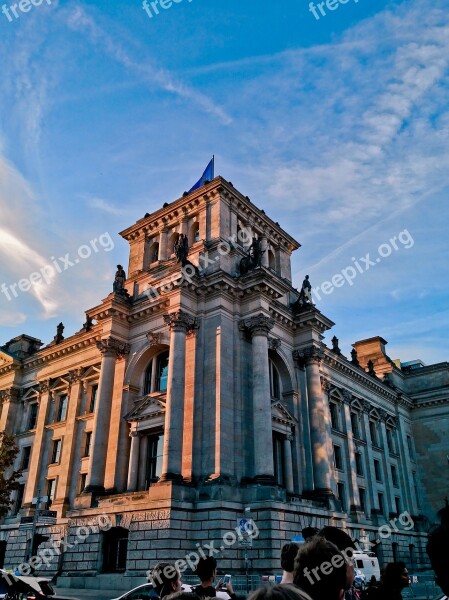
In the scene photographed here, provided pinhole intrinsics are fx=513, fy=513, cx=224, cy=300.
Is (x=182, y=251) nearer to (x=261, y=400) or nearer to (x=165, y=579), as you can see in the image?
(x=261, y=400)

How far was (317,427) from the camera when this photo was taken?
3619cm

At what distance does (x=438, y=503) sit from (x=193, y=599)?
6039cm

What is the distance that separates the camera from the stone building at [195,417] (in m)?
28.5

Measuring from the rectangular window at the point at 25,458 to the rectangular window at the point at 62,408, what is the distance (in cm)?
449

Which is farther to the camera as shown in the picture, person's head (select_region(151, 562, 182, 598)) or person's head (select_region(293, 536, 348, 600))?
person's head (select_region(151, 562, 182, 598))

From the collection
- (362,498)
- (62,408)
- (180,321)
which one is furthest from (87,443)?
(362,498)

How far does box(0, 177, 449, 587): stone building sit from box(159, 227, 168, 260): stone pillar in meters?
0.19

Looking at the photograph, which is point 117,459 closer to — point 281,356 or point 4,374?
point 281,356

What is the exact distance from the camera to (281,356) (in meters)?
37.3

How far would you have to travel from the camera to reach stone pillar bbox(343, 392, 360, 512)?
4266cm

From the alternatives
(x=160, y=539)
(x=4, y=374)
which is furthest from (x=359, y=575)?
(x=4, y=374)

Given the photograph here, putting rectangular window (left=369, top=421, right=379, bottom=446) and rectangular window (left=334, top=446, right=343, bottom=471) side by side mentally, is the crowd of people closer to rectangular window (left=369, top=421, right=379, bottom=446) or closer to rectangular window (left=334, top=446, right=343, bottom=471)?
rectangular window (left=334, top=446, right=343, bottom=471)

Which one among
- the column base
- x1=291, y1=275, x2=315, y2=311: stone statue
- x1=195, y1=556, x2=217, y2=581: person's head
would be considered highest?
x1=291, y1=275, x2=315, y2=311: stone statue

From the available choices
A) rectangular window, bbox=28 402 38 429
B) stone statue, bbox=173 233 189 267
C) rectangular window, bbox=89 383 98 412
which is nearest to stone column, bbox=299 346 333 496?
stone statue, bbox=173 233 189 267
